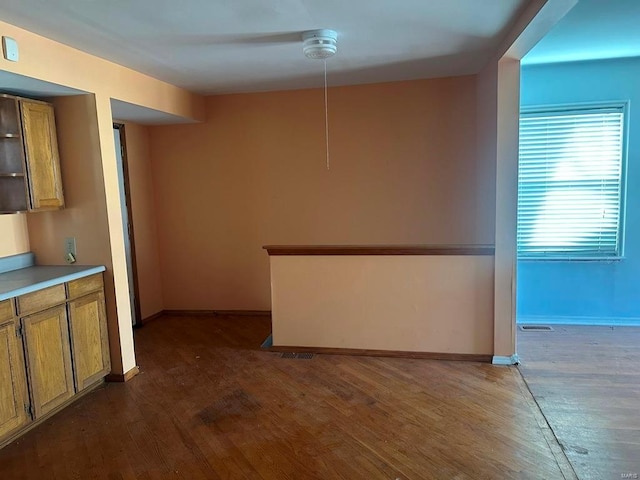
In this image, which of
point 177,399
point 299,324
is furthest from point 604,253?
point 177,399

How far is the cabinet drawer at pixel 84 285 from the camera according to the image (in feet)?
10.1

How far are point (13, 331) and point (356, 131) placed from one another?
11.1 ft

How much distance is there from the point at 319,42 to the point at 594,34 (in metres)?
2.22

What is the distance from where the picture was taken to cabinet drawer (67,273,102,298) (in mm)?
3077

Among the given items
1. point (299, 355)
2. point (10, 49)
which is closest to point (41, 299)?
point (10, 49)

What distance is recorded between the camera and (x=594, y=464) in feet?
7.39

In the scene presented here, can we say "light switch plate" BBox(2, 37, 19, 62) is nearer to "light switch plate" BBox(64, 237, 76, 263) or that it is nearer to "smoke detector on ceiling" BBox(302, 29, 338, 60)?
"light switch plate" BBox(64, 237, 76, 263)

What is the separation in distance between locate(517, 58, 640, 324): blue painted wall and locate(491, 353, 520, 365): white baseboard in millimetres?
1249

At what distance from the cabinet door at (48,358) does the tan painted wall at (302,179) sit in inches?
86.6

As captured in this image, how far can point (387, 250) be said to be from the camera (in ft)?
12.0

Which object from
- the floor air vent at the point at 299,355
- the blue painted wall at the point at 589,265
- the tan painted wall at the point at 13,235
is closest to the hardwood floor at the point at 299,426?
the floor air vent at the point at 299,355

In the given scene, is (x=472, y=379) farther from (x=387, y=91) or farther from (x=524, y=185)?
(x=387, y=91)

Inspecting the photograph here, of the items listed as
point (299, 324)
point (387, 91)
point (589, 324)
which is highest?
point (387, 91)

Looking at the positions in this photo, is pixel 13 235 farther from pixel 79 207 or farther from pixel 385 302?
pixel 385 302
